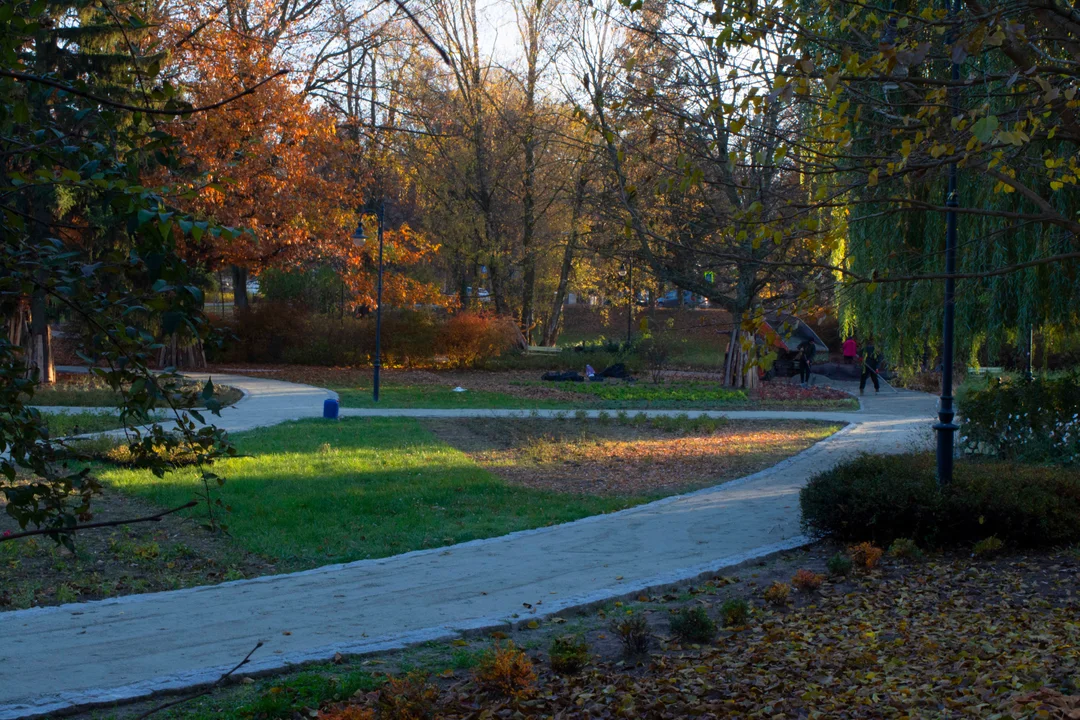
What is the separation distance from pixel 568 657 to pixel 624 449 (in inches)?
378

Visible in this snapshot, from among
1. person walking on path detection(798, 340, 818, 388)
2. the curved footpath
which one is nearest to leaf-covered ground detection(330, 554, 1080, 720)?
the curved footpath

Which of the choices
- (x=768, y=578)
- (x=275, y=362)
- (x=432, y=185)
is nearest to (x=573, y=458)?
(x=768, y=578)

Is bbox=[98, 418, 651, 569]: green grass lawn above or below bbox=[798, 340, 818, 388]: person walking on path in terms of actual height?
below

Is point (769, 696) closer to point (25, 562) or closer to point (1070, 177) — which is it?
point (1070, 177)

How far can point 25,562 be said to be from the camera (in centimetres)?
732

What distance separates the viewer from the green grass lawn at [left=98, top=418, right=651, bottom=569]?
8.34m

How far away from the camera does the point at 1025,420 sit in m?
11.2

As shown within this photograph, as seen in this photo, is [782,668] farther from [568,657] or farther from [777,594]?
[777,594]

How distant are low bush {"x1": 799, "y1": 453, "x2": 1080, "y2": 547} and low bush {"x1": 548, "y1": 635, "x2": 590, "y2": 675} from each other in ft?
12.7

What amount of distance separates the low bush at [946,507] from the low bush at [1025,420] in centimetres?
245

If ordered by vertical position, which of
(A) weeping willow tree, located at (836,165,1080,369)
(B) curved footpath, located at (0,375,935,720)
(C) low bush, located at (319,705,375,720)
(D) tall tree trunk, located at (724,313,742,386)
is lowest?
(B) curved footpath, located at (0,375,935,720)

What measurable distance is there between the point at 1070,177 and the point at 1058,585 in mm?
3012

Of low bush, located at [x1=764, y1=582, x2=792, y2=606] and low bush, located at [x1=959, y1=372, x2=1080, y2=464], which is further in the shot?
low bush, located at [x1=959, y1=372, x2=1080, y2=464]

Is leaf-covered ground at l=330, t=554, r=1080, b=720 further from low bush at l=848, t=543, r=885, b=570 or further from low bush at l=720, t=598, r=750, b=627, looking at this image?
low bush at l=848, t=543, r=885, b=570
